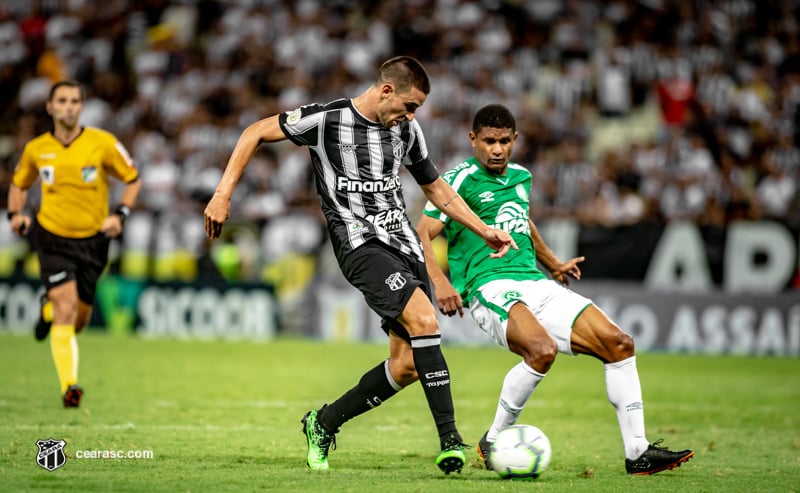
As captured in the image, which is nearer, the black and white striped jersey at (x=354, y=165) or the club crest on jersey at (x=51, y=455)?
the club crest on jersey at (x=51, y=455)

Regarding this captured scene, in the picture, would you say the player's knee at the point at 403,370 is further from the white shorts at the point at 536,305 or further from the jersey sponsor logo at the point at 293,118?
the jersey sponsor logo at the point at 293,118

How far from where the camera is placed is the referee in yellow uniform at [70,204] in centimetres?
1038

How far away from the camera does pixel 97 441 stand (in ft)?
25.9

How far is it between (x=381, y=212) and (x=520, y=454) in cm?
174

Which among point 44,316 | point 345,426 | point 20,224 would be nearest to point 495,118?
point 345,426

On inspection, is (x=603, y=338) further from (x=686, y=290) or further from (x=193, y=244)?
(x=193, y=244)

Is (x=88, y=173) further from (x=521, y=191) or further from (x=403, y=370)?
(x=403, y=370)

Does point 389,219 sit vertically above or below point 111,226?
below

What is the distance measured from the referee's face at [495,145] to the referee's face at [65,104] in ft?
14.2

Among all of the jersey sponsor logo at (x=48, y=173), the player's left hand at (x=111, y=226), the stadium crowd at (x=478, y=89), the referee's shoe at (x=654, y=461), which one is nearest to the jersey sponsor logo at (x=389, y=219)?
the referee's shoe at (x=654, y=461)

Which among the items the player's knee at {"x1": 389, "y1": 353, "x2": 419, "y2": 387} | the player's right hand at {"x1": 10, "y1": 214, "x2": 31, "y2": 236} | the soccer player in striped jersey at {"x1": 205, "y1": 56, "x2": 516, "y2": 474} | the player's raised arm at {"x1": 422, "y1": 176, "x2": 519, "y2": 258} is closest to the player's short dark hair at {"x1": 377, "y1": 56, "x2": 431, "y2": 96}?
the soccer player in striped jersey at {"x1": 205, "y1": 56, "x2": 516, "y2": 474}

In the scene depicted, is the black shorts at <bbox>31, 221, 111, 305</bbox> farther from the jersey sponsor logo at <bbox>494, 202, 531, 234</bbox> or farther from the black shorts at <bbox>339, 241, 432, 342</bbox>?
the jersey sponsor logo at <bbox>494, 202, 531, 234</bbox>

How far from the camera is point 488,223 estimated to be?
7.98 m

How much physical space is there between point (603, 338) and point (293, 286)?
42.4ft
